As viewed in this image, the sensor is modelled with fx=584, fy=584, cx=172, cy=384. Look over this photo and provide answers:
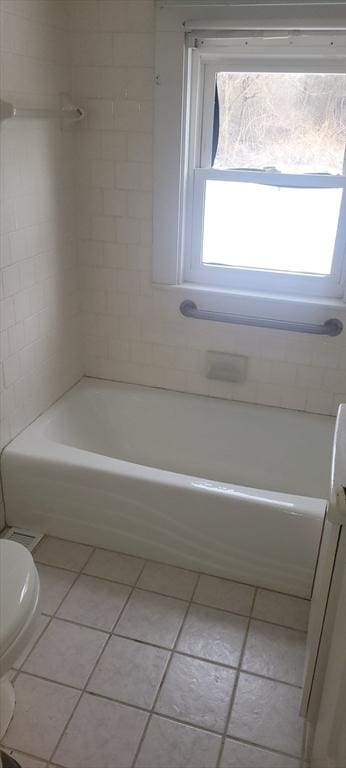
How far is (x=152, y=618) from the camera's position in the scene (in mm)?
1903

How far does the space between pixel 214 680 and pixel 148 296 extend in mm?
1512

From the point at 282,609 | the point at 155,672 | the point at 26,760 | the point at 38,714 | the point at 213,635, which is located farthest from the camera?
the point at 282,609

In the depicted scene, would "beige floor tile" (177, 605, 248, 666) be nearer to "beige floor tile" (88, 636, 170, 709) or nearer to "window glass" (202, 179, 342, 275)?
"beige floor tile" (88, 636, 170, 709)

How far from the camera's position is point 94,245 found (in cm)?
251

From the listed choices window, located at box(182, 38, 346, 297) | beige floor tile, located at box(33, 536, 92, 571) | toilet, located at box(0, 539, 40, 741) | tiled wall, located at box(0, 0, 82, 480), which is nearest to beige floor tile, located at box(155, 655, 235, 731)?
toilet, located at box(0, 539, 40, 741)

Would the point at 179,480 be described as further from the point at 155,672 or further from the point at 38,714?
the point at 38,714

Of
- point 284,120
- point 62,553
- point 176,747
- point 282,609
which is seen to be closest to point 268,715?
point 176,747

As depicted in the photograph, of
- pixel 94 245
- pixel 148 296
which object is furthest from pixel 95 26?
pixel 148 296

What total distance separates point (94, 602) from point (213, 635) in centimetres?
41

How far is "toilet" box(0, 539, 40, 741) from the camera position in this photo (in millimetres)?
1333

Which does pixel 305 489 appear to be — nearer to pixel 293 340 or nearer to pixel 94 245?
pixel 293 340

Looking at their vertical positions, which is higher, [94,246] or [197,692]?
[94,246]

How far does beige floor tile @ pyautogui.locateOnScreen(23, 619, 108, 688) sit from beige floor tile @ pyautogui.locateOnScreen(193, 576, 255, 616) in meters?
0.36

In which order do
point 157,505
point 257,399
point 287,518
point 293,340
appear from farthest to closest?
point 257,399
point 293,340
point 157,505
point 287,518
